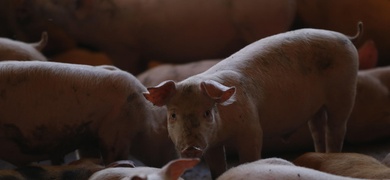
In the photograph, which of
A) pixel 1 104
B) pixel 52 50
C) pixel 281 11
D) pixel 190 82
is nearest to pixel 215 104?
pixel 190 82

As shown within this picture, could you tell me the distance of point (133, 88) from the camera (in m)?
2.07

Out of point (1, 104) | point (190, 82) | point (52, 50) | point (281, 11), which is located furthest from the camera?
point (52, 50)

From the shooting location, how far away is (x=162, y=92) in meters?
1.79

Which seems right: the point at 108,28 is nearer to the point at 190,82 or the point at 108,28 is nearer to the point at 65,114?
the point at 65,114

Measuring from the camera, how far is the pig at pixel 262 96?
1.78 m

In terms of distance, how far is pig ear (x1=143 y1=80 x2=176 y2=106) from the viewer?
70.1 inches

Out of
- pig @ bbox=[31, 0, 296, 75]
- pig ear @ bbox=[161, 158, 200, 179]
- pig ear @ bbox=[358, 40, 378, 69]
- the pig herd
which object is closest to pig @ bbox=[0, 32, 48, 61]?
the pig herd

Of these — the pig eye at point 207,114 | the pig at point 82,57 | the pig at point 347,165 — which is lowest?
the pig at point 82,57

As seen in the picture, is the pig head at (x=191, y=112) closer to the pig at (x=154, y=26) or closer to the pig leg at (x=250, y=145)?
the pig leg at (x=250, y=145)

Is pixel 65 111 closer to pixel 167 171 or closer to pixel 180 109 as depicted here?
pixel 180 109

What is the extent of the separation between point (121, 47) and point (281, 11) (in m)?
0.67

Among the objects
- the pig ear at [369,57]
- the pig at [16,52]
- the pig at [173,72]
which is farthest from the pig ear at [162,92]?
the pig ear at [369,57]

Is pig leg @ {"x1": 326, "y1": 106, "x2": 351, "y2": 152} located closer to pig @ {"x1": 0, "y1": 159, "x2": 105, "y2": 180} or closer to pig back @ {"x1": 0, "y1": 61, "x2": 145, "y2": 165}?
pig back @ {"x1": 0, "y1": 61, "x2": 145, "y2": 165}

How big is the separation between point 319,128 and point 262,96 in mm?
387
